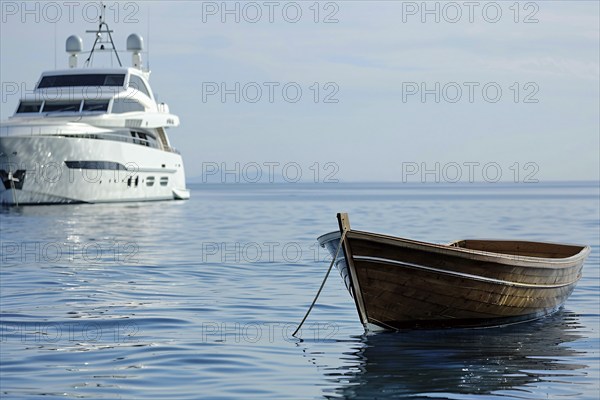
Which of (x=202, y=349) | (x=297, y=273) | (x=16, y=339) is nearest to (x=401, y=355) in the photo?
(x=202, y=349)

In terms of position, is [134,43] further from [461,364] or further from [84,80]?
[461,364]

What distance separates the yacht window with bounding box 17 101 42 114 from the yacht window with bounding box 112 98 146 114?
13.6 feet

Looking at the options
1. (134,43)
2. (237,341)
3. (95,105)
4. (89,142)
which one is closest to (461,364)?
(237,341)

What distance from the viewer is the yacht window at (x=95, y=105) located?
47.7 meters

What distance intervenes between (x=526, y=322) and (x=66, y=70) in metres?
41.5

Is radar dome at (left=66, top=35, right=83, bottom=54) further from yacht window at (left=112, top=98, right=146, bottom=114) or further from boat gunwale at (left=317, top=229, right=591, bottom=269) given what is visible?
boat gunwale at (left=317, top=229, right=591, bottom=269)

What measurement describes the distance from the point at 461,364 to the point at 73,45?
50.6m

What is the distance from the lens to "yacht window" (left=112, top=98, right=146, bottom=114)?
48.0 meters

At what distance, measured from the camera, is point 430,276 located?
11273 mm

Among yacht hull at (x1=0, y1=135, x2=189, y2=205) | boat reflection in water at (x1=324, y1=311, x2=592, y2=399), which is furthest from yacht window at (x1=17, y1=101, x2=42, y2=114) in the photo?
boat reflection in water at (x1=324, y1=311, x2=592, y2=399)

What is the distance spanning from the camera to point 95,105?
4788cm

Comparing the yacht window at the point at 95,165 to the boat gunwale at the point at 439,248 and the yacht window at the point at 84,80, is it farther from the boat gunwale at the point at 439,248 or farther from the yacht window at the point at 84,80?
the boat gunwale at the point at 439,248

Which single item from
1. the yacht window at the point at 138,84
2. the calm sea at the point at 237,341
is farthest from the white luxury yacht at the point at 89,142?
the calm sea at the point at 237,341

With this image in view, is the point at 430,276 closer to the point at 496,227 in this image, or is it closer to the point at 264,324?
the point at 264,324
